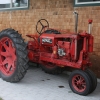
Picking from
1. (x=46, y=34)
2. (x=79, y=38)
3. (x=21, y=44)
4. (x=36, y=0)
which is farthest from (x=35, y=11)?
(x=79, y=38)

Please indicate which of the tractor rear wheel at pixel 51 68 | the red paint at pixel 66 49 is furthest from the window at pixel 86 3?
the tractor rear wheel at pixel 51 68

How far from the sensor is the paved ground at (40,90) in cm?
453

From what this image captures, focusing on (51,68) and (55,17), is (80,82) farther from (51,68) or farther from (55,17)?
(55,17)

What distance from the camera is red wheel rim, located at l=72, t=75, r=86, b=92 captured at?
467 centimetres

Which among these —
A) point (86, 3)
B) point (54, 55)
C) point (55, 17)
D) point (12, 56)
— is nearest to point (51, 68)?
point (54, 55)

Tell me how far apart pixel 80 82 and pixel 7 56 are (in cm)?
204

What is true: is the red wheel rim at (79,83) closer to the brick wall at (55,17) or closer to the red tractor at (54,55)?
the red tractor at (54,55)

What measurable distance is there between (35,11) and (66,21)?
1.36m

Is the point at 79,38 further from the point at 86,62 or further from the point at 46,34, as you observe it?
the point at 46,34

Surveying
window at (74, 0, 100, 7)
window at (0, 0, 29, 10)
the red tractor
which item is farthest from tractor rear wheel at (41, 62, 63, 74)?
window at (0, 0, 29, 10)

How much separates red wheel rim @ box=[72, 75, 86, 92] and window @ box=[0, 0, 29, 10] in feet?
12.1

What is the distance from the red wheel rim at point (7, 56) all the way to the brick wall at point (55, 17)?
1.71 metres

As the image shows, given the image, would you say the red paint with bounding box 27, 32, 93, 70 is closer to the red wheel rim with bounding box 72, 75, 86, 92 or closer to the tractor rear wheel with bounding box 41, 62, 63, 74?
the red wheel rim with bounding box 72, 75, 86, 92

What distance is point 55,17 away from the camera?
657 cm
